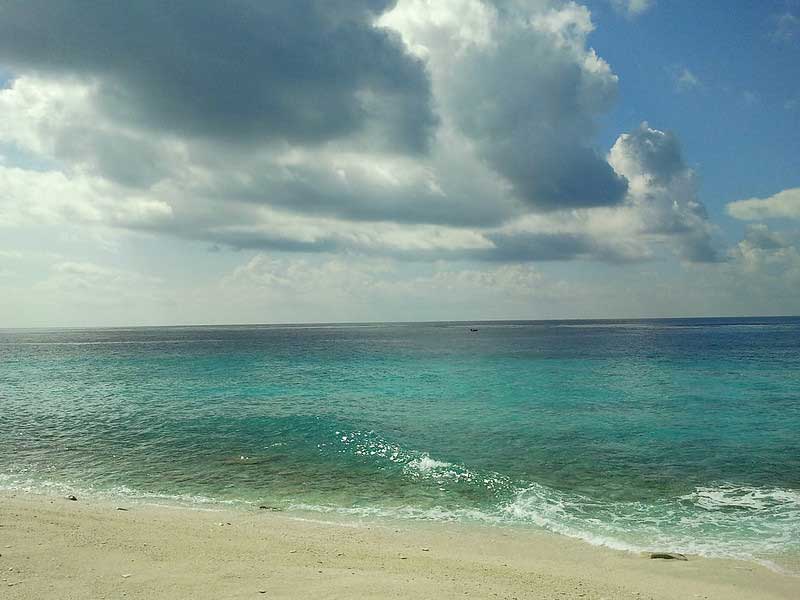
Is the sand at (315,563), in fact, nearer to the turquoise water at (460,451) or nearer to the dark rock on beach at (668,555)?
the dark rock on beach at (668,555)

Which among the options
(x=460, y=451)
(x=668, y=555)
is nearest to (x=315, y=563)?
(x=668, y=555)

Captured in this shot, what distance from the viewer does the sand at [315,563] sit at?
11578 millimetres

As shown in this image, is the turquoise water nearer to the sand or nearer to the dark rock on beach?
the dark rock on beach

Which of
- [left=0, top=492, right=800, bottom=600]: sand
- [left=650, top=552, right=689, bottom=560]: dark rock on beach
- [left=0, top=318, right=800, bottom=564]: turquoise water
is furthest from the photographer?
[left=0, top=318, right=800, bottom=564]: turquoise water

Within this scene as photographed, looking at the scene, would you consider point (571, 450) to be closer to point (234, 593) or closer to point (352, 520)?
point (352, 520)

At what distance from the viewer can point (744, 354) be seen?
90.0 m

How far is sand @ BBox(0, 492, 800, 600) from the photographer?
11.6 metres

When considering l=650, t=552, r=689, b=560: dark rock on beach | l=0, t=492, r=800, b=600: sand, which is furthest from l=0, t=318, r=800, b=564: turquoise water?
l=0, t=492, r=800, b=600: sand

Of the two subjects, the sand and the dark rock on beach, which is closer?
the sand

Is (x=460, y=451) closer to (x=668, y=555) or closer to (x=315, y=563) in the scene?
(x=668, y=555)

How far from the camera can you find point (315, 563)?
1339 centimetres

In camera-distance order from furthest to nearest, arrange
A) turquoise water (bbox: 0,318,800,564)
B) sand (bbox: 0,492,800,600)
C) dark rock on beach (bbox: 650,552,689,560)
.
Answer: turquoise water (bbox: 0,318,800,564) → dark rock on beach (bbox: 650,552,689,560) → sand (bbox: 0,492,800,600)

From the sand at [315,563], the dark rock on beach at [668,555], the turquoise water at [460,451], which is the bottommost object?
the turquoise water at [460,451]

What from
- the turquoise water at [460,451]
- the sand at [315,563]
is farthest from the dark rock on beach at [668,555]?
the turquoise water at [460,451]
